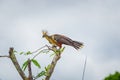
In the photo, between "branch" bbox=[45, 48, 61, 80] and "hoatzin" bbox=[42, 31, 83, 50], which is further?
"hoatzin" bbox=[42, 31, 83, 50]

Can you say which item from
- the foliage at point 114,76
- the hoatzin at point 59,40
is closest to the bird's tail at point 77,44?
the hoatzin at point 59,40

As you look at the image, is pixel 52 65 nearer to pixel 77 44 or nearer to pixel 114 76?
pixel 77 44

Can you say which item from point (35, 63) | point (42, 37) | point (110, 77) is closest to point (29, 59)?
point (35, 63)

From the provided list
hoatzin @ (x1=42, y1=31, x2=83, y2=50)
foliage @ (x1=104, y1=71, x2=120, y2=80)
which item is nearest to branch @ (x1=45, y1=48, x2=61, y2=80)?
hoatzin @ (x1=42, y1=31, x2=83, y2=50)

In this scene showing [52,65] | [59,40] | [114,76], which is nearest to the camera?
[52,65]

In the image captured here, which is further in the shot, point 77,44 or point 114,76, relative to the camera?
point 114,76

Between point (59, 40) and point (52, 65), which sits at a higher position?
point (59, 40)

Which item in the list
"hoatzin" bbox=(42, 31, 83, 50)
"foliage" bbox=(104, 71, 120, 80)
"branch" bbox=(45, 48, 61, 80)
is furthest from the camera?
"foliage" bbox=(104, 71, 120, 80)

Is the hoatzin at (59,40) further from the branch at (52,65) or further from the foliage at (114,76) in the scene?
the foliage at (114,76)

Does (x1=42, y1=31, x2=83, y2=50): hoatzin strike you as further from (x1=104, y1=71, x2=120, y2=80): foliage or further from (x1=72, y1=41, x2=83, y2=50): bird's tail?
(x1=104, y1=71, x2=120, y2=80): foliage

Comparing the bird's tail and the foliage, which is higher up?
the bird's tail

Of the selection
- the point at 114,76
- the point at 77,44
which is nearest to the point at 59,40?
the point at 77,44

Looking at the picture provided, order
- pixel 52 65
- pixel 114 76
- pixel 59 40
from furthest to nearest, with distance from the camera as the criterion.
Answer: pixel 114 76 < pixel 59 40 < pixel 52 65

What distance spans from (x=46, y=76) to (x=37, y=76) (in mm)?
225
